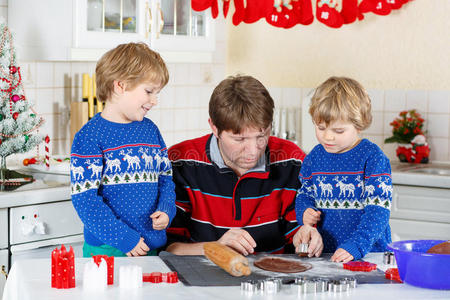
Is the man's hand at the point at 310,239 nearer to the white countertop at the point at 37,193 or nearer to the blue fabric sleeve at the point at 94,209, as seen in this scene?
the blue fabric sleeve at the point at 94,209

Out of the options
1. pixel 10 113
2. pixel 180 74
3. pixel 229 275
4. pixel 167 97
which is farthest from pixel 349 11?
pixel 229 275

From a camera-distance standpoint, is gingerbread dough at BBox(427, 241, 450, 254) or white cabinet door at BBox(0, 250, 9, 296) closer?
gingerbread dough at BBox(427, 241, 450, 254)

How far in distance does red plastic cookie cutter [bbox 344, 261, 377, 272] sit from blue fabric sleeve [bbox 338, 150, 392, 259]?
1.8 inches

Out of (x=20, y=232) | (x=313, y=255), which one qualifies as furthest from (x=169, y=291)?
(x=20, y=232)

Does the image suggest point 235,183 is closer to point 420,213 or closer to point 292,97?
point 420,213

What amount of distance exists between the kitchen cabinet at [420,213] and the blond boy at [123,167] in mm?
1587

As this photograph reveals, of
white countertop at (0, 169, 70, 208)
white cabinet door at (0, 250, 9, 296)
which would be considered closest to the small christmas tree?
white countertop at (0, 169, 70, 208)

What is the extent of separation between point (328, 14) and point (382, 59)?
15.8 inches

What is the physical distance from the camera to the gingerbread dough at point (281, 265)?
1684 mm

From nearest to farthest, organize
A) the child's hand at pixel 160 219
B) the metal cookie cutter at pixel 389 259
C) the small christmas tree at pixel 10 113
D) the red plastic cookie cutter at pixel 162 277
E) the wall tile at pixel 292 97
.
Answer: the red plastic cookie cutter at pixel 162 277 < the metal cookie cutter at pixel 389 259 < the child's hand at pixel 160 219 < the small christmas tree at pixel 10 113 < the wall tile at pixel 292 97

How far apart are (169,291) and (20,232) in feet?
3.93

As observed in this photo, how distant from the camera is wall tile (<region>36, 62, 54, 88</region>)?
3.23 meters

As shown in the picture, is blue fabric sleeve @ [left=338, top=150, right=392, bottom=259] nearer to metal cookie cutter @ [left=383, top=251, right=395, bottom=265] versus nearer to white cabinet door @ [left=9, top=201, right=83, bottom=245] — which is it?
metal cookie cutter @ [left=383, top=251, right=395, bottom=265]

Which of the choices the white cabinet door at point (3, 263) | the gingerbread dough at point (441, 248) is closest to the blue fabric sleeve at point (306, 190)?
the gingerbread dough at point (441, 248)
